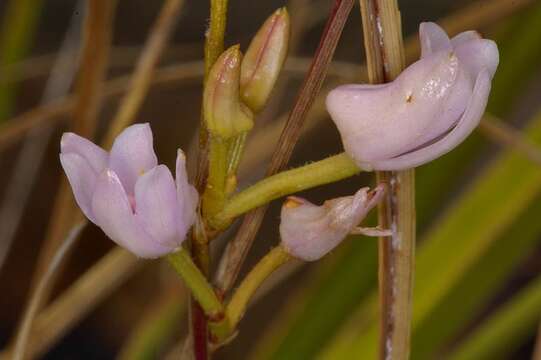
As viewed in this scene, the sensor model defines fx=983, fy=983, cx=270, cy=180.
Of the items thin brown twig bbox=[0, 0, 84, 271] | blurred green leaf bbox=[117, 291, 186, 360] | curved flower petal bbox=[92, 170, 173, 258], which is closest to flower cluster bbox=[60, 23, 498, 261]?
curved flower petal bbox=[92, 170, 173, 258]

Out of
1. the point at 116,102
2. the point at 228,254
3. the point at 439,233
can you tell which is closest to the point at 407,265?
the point at 228,254

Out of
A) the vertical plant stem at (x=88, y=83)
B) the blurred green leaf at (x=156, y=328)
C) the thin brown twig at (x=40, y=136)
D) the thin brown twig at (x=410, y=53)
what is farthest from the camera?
the thin brown twig at (x=40, y=136)

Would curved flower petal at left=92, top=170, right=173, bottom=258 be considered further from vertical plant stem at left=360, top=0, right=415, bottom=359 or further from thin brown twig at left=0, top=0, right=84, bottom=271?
thin brown twig at left=0, top=0, right=84, bottom=271

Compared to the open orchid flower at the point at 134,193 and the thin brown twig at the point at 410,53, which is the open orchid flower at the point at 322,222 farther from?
the thin brown twig at the point at 410,53

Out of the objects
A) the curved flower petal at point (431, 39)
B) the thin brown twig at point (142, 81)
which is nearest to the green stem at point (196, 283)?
the curved flower petal at point (431, 39)

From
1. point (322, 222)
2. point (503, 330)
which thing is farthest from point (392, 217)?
point (503, 330)

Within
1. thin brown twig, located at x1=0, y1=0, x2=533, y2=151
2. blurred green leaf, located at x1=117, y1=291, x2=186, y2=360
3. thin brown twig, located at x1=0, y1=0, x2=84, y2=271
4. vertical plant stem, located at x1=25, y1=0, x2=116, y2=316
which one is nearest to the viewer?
vertical plant stem, located at x1=25, y1=0, x2=116, y2=316

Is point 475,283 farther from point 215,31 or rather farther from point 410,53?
point 215,31

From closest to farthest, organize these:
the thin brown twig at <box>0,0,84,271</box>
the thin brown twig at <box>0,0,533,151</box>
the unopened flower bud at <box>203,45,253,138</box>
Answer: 1. the unopened flower bud at <box>203,45,253,138</box>
2. the thin brown twig at <box>0,0,533,151</box>
3. the thin brown twig at <box>0,0,84,271</box>
